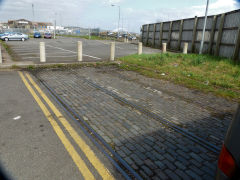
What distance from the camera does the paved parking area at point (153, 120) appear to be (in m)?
3.14

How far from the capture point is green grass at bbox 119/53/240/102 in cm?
786

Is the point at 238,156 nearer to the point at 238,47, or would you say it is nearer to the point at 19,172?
the point at 19,172

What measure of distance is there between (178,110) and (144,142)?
82.3 inches

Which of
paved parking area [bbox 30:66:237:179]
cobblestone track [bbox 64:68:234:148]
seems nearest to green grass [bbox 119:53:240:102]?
paved parking area [bbox 30:66:237:179]

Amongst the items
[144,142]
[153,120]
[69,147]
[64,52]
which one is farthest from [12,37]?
[144,142]

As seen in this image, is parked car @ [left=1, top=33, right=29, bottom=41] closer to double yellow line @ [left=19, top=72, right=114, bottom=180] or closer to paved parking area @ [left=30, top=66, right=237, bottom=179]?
paved parking area @ [left=30, top=66, right=237, bottom=179]

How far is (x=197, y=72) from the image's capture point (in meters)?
10.3

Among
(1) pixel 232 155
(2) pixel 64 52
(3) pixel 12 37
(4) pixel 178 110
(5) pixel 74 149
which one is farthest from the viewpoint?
(3) pixel 12 37

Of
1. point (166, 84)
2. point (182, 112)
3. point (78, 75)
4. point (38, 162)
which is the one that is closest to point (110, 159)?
point (38, 162)

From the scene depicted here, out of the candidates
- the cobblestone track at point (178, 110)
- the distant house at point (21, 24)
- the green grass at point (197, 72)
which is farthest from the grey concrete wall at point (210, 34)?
the distant house at point (21, 24)

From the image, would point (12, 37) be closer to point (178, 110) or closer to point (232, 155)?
point (178, 110)

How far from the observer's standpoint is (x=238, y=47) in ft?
38.2

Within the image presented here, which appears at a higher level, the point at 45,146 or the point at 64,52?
the point at 64,52

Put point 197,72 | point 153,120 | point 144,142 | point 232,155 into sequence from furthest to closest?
point 197,72 < point 153,120 < point 144,142 < point 232,155
